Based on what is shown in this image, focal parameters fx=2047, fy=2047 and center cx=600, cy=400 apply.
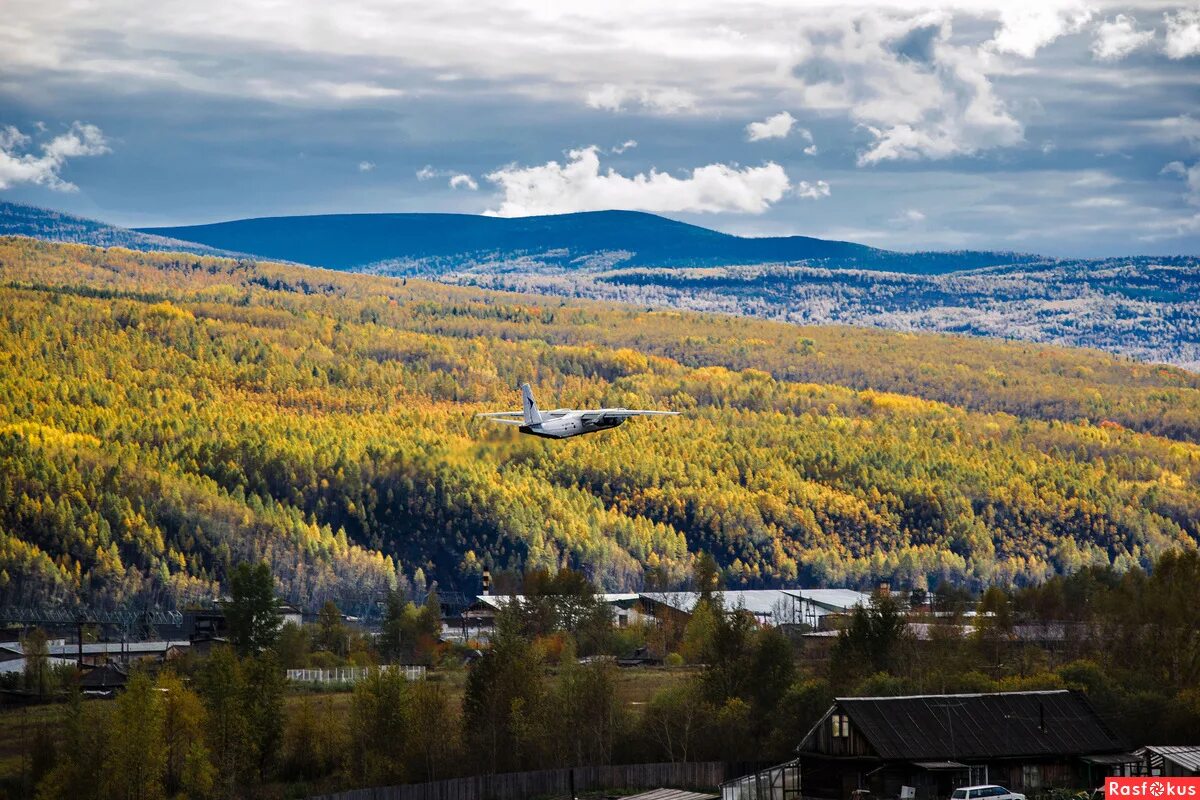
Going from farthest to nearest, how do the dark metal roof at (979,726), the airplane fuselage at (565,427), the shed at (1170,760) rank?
1. the airplane fuselage at (565,427)
2. the dark metal roof at (979,726)
3. the shed at (1170,760)

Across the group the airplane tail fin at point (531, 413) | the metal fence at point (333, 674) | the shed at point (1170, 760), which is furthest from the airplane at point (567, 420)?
the metal fence at point (333, 674)

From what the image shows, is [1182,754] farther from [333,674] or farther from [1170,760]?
[333,674]

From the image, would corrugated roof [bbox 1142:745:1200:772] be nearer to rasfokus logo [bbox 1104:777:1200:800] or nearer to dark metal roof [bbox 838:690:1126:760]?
dark metal roof [bbox 838:690:1126:760]

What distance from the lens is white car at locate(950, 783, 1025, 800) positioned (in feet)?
337

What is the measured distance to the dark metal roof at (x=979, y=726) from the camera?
11281 centimetres

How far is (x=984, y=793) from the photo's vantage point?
104 metres

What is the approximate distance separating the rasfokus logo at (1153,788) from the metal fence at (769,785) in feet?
65.7

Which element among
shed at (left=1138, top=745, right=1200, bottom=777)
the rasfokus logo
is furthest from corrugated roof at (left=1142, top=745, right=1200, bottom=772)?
the rasfokus logo

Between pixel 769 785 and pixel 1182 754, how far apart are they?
22988 mm

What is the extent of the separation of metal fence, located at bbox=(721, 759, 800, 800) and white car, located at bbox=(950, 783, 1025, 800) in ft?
44.3

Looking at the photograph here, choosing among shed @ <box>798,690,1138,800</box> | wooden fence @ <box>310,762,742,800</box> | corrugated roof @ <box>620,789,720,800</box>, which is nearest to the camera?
corrugated roof @ <box>620,789,720,800</box>

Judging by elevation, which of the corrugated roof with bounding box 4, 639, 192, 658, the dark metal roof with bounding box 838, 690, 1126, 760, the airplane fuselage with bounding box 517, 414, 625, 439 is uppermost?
the airplane fuselage with bounding box 517, 414, 625, 439

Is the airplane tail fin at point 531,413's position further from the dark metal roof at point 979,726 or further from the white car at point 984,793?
the white car at point 984,793

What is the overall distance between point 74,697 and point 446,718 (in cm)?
2369
